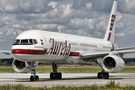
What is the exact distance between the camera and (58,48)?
80.1ft

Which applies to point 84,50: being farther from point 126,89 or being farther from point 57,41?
point 126,89

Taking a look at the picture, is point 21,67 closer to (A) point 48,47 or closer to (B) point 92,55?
(A) point 48,47

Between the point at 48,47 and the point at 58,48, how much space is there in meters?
1.60

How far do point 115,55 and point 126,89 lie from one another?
11.4 m

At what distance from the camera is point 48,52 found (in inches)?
910

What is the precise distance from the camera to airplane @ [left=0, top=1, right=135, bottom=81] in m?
21.7

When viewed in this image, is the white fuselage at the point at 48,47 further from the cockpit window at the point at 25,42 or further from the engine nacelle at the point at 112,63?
the engine nacelle at the point at 112,63

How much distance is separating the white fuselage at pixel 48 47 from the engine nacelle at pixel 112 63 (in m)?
3.42

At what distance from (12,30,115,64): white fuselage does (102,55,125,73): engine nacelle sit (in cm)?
342

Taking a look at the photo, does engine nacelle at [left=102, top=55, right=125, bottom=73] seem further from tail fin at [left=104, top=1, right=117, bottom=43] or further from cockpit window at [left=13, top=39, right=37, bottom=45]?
tail fin at [left=104, top=1, right=117, bottom=43]

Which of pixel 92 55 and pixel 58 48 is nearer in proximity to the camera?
pixel 58 48

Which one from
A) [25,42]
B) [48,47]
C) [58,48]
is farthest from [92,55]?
[25,42]

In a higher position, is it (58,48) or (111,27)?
(111,27)

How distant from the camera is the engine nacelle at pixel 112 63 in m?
23.8
